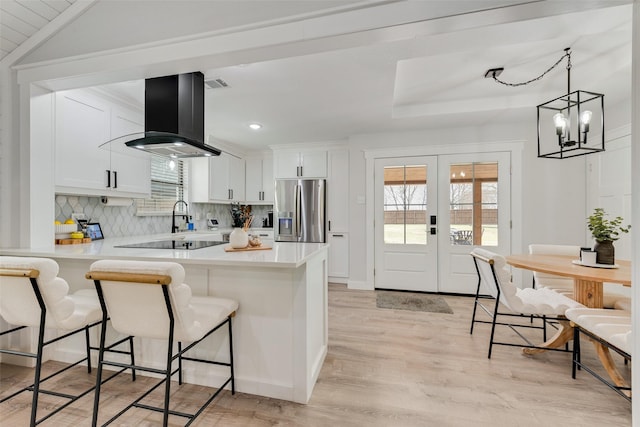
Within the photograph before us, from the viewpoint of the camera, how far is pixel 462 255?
162 inches

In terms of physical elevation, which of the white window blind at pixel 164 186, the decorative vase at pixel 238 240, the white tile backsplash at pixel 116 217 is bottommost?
the decorative vase at pixel 238 240

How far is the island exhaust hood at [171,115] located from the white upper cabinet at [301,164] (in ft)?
8.52

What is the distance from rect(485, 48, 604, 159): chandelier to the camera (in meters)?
2.26

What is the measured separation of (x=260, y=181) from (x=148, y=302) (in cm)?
416

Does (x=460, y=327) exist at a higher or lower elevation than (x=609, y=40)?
lower

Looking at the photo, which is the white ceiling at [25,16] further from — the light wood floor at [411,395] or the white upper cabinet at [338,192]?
the white upper cabinet at [338,192]

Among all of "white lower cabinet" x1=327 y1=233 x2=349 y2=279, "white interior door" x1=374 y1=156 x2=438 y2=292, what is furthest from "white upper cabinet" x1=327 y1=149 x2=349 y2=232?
"white interior door" x1=374 y1=156 x2=438 y2=292

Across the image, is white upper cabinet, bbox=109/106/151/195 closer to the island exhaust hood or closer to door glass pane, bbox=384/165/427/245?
the island exhaust hood

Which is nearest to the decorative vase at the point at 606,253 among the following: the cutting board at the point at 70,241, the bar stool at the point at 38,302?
the bar stool at the point at 38,302

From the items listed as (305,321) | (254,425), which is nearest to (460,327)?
(305,321)

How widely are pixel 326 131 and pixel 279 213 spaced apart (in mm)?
1523

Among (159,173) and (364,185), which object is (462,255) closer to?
(364,185)

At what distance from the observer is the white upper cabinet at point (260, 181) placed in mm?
5441

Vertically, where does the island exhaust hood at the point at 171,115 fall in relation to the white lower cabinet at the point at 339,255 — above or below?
above
